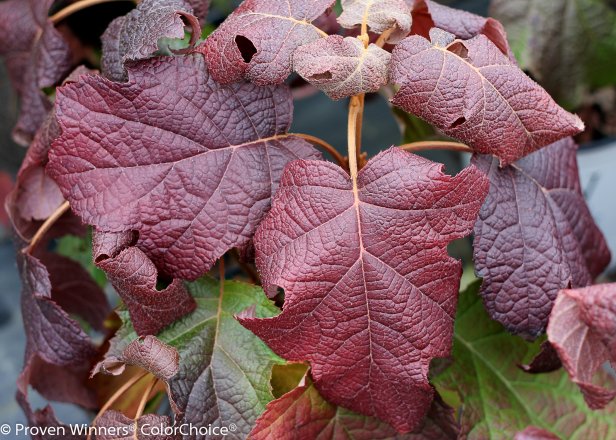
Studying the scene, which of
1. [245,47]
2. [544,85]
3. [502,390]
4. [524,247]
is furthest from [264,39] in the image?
[544,85]

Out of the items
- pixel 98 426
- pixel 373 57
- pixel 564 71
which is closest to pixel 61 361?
pixel 98 426

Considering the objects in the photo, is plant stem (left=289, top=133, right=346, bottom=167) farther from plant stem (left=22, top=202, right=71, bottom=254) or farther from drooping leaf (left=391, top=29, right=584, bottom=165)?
plant stem (left=22, top=202, right=71, bottom=254)

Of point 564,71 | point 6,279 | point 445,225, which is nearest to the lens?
point 445,225

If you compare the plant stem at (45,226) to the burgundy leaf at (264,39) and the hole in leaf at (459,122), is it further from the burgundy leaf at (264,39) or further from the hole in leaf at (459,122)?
the hole in leaf at (459,122)

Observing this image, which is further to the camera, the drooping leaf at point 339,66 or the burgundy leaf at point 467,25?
the burgundy leaf at point 467,25

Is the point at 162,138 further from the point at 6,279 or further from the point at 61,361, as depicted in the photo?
the point at 6,279

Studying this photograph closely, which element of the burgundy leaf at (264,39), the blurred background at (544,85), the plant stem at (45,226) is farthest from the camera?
the blurred background at (544,85)

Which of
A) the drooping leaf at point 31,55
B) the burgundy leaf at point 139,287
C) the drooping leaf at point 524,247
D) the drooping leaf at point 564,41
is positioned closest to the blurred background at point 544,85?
the drooping leaf at point 564,41
